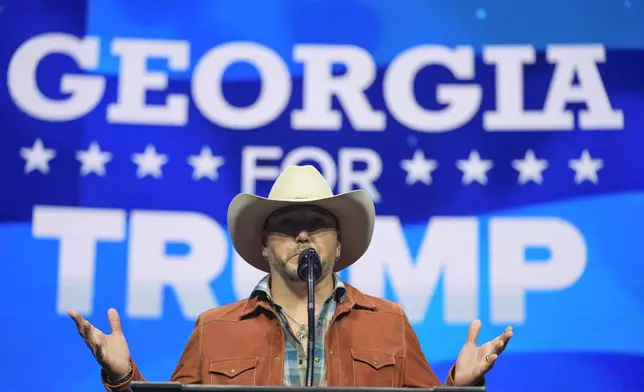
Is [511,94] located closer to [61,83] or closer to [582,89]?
[582,89]

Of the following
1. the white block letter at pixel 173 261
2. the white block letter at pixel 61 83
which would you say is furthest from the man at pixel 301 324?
the white block letter at pixel 61 83

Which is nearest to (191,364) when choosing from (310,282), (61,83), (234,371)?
(234,371)

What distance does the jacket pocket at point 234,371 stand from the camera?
2945mm

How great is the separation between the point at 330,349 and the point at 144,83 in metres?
1.98

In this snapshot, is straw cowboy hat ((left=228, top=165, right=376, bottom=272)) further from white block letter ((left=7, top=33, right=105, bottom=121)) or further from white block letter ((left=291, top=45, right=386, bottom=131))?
white block letter ((left=7, top=33, right=105, bottom=121))

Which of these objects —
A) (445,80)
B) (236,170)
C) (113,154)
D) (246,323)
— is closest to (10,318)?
(113,154)

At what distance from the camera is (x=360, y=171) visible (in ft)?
14.2

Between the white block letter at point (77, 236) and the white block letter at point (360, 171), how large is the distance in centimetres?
105

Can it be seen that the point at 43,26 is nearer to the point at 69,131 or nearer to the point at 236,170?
the point at 69,131

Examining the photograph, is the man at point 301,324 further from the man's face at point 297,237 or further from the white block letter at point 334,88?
the white block letter at point 334,88

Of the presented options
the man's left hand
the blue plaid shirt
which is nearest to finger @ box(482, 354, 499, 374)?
the man's left hand

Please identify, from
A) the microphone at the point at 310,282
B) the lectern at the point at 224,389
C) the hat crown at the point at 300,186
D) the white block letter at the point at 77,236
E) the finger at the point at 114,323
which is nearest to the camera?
the lectern at the point at 224,389

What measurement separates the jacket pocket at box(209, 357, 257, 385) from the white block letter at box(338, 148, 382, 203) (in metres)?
1.49

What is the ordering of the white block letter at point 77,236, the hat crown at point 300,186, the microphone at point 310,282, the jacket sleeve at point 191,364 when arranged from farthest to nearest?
the white block letter at point 77,236
the hat crown at point 300,186
the jacket sleeve at point 191,364
the microphone at point 310,282
